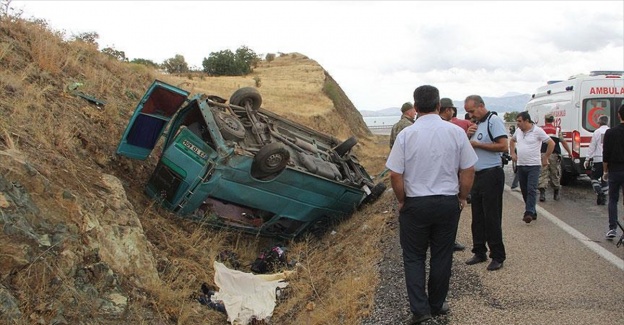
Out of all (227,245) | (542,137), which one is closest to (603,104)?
(542,137)

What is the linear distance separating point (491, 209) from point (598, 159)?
14.5 ft

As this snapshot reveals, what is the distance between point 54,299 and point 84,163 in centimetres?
299

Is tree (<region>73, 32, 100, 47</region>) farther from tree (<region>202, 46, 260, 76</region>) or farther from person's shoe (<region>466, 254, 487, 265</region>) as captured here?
tree (<region>202, 46, 260, 76</region>)

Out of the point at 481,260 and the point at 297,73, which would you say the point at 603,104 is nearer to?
the point at 481,260

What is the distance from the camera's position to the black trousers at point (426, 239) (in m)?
4.12

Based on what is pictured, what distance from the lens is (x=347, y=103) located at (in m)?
33.5

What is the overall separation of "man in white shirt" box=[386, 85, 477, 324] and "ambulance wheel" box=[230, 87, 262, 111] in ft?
17.0

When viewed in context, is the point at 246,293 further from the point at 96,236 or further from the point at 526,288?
the point at 526,288

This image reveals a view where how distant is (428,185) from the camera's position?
4137 millimetres

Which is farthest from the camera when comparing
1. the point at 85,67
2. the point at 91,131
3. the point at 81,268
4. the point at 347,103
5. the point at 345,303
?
the point at 347,103

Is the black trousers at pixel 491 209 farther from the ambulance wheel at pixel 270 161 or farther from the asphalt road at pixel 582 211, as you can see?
the ambulance wheel at pixel 270 161

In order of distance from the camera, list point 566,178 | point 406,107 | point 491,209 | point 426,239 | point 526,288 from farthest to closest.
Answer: point 566,178 → point 406,107 → point 491,209 → point 526,288 → point 426,239

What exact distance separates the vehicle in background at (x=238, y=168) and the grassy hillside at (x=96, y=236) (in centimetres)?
25

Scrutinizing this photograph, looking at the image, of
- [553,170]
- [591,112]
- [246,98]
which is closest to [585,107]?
[591,112]
